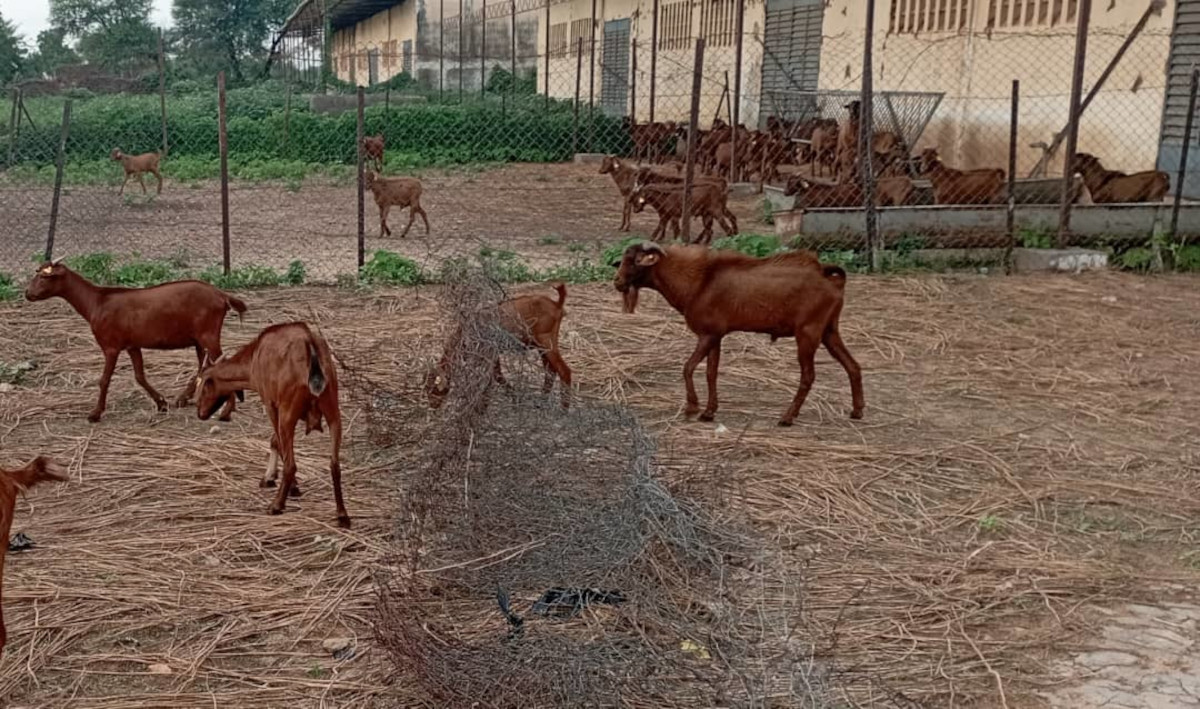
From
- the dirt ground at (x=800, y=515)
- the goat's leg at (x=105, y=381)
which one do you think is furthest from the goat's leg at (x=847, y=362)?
the goat's leg at (x=105, y=381)

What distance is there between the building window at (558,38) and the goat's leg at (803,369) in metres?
29.0

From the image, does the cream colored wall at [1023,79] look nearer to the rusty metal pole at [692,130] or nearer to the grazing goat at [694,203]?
the grazing goat at [694,203]

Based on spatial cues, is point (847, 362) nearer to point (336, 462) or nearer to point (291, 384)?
point (336, 462)

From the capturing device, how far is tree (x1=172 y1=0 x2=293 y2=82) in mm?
55906

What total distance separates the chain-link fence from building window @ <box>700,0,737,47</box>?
72mm

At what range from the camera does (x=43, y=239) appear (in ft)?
46.7

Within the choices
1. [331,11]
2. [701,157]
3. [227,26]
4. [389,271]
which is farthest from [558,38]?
[227,26]

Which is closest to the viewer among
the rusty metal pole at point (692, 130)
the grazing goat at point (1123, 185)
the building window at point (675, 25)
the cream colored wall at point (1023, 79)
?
the rusty metal pole at point (692, 130)

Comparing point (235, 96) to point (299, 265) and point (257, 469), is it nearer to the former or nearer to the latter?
point (299, 265)

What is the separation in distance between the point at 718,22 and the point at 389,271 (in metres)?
16.9

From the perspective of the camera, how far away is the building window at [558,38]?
1400 inches

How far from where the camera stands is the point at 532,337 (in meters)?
6.72

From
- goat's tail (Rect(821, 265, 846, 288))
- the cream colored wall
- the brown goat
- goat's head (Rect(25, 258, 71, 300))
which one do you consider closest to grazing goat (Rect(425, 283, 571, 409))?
goat's tail (Rect(821, 265, 846, 288))

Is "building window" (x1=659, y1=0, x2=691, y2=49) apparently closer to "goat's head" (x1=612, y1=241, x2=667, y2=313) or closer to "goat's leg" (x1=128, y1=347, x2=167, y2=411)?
"goat's head" (x1=612, y1=241, x2=667, y2=313)
